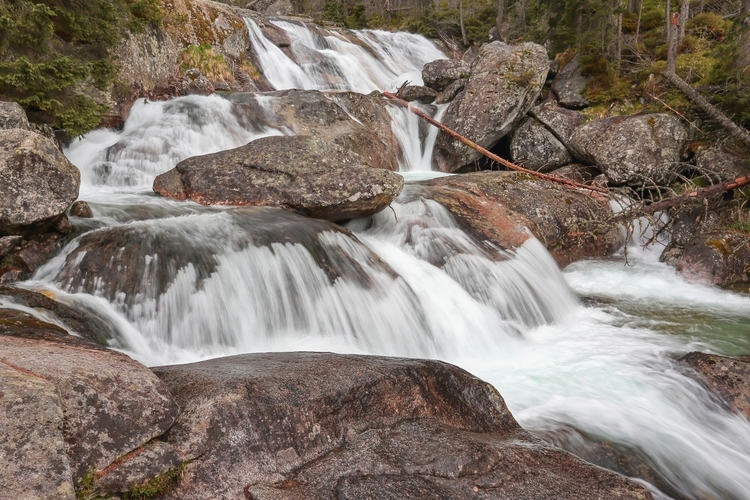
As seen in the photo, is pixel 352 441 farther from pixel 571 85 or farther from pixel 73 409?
pixel 571 85

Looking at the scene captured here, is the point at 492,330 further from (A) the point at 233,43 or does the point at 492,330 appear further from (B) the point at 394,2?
(B) the point at 394,2

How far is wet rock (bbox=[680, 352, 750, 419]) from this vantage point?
4898 mm

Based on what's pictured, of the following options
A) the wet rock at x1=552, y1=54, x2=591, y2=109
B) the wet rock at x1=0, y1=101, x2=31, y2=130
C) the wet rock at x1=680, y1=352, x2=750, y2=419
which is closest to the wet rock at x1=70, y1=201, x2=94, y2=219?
the wet rock at x1=0, y1=101, x2=31, y2=130

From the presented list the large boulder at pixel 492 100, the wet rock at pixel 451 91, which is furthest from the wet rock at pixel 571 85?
the wet rock at pixel 451 91

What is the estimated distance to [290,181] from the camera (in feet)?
26.6

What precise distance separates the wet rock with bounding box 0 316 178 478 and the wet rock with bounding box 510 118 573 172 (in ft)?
39.4

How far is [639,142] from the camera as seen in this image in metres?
11.4

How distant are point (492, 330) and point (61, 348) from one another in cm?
548

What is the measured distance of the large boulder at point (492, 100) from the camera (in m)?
13.2

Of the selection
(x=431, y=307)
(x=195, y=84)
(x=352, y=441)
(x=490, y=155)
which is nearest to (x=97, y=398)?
(x=352, y=441)

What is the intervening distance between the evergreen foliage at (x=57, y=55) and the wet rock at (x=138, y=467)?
7.20m

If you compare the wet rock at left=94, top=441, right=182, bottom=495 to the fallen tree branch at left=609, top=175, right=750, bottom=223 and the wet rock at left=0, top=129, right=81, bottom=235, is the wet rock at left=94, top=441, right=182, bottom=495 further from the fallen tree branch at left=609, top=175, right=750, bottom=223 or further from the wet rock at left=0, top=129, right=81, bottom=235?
the fallen tree branch at left=609, top=175, right=750, bottom=223

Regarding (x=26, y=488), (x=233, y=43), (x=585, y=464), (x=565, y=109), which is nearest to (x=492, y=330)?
(x=585, y=464)

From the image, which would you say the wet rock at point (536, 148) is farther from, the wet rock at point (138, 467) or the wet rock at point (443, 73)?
the wet rock at point (138, 467)
